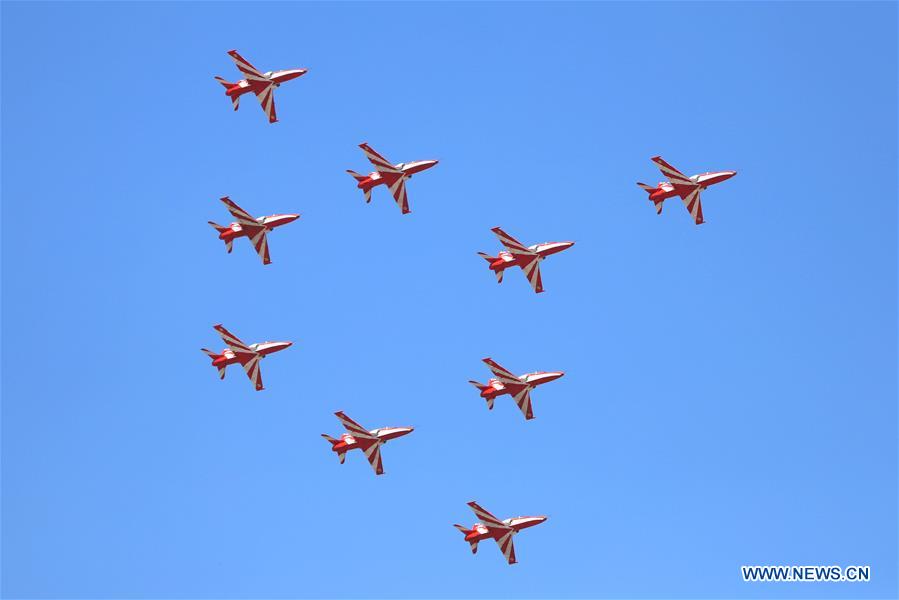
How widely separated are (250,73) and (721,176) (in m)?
29.1

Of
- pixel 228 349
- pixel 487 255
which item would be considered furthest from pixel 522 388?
pixel 228 349

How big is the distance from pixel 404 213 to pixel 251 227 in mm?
9282

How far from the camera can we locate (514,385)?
6024 inches

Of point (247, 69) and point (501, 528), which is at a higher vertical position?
point (247, 69)

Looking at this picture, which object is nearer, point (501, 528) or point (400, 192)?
point (501, 528)

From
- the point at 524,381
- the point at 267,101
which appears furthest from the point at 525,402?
the point at 267,101

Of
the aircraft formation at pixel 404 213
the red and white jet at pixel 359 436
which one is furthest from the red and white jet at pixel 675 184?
the red and white jet at pixel 359 436

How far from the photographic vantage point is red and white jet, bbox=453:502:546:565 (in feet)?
495

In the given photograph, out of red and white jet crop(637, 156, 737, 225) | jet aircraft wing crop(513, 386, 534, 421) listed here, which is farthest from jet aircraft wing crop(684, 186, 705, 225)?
jet aircraft wing crop(513, 386, 534, 421)

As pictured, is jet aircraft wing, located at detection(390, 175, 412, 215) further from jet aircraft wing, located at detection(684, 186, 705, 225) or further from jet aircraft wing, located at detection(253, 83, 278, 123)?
jet aircraft wing, located at detection(684, 186, 705, 225)

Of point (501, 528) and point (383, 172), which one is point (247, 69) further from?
point (501, 528)

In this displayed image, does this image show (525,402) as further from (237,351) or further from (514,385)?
(237,351)

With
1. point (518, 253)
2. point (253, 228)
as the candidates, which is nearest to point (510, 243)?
point (518, 253)

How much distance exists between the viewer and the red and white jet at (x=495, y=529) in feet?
495
